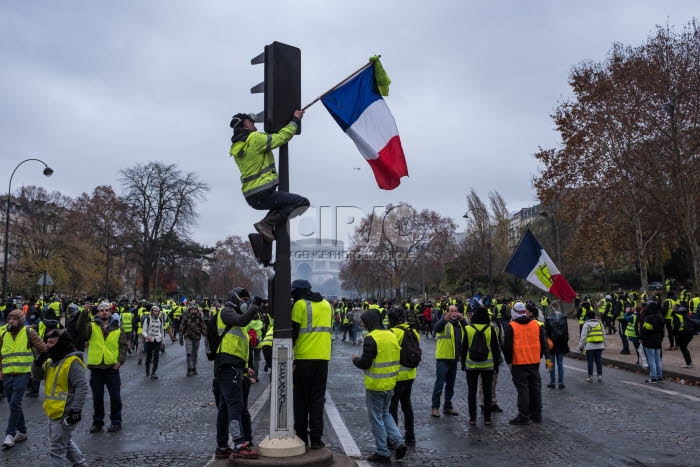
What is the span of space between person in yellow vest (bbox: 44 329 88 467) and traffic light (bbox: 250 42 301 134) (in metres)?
3.02

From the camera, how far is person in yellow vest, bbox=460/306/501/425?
867cm

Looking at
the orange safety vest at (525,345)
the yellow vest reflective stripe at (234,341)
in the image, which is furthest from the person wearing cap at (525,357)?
the yellow vest reflective stripe at (234,341)

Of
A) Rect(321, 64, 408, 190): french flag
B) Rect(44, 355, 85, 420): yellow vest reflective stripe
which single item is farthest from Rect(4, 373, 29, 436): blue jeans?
Rect(321, 64, 408, 190): french flag

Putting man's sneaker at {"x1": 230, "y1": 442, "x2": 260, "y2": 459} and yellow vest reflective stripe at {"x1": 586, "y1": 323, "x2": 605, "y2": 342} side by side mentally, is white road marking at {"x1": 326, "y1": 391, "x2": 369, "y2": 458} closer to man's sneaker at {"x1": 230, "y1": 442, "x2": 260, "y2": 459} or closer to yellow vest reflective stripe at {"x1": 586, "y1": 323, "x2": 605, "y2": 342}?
man's sneaker at {"x1": 230, "y1": 442, "x2": 260, "y2": 459}

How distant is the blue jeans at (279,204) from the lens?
5727 mm

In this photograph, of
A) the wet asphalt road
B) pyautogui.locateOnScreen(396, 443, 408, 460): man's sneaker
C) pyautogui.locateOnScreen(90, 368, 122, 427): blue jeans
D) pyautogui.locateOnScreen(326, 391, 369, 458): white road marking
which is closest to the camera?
pyautogui.locateOnScreen(396, 443, 408, 460): man's sneaker

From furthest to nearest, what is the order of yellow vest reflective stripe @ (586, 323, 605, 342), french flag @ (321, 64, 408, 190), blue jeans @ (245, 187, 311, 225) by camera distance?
yellow vest reflective stripe @ (586, 323, 605, 342) < french flag @ (321, 64, 408, 190) < blue jeans @ (245, 187, 311, 225)

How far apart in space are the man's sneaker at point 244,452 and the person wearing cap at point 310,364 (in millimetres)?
612

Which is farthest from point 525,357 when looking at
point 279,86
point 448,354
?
point 279,86

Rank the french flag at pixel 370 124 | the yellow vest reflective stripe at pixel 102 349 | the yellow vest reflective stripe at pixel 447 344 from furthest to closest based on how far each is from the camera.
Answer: the yellow vest reflective stripe at pixel 447 344, the yellow vest reflective stripe at pixel 102 349, the french flag at pixel 370 124

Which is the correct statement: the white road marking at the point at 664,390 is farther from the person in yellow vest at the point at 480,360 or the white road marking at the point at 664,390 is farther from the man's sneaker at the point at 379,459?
the man's sneaker at the point at 379,459

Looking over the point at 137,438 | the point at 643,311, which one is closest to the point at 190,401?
the point at 137,438

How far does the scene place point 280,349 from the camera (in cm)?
564

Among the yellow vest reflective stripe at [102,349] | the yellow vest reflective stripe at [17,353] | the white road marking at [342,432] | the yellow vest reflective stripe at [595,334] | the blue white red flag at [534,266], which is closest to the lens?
the white road marking at [342,432]
